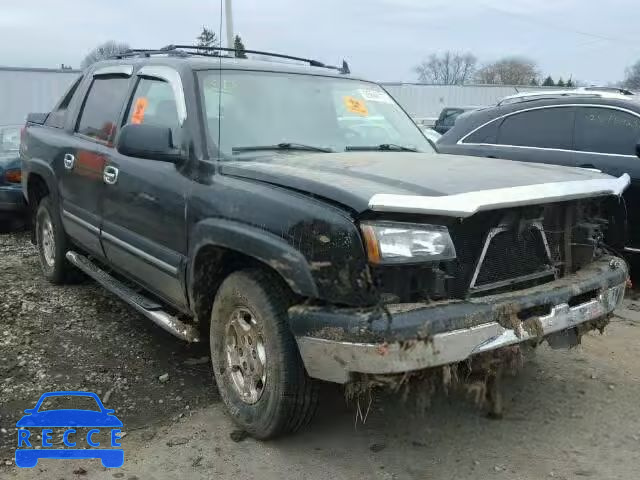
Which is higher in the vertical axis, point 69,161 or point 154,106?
point 154,106

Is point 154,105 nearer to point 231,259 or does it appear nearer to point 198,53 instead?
point 198,53

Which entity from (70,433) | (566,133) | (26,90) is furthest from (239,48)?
(26,90)

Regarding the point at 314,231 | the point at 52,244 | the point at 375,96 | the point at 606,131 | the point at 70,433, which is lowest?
the point at 70,433

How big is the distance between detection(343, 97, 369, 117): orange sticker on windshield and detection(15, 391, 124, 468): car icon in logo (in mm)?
2368

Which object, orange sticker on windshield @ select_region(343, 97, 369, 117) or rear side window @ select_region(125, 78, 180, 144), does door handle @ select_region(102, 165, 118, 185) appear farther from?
orange sticker on windshield @ select_region(343, 97, 369, 117)

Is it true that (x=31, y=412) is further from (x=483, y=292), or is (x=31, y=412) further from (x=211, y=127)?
(x=483, y=292)

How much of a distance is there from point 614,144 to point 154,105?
3.96 metres

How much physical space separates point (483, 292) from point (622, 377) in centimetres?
169

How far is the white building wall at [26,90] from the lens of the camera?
20.5 m

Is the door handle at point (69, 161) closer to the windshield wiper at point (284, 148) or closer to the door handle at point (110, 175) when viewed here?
the door handle at point (110, 175)

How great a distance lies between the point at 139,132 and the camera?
3475 mm

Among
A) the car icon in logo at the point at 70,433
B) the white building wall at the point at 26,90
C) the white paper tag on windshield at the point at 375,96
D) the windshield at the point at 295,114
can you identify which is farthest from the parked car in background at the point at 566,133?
the white building wall at the point at 26,90

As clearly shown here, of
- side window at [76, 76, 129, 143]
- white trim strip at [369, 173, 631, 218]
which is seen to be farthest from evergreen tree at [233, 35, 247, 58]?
white trim strip at [369, 173, 631, 218]

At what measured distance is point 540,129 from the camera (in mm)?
6312
